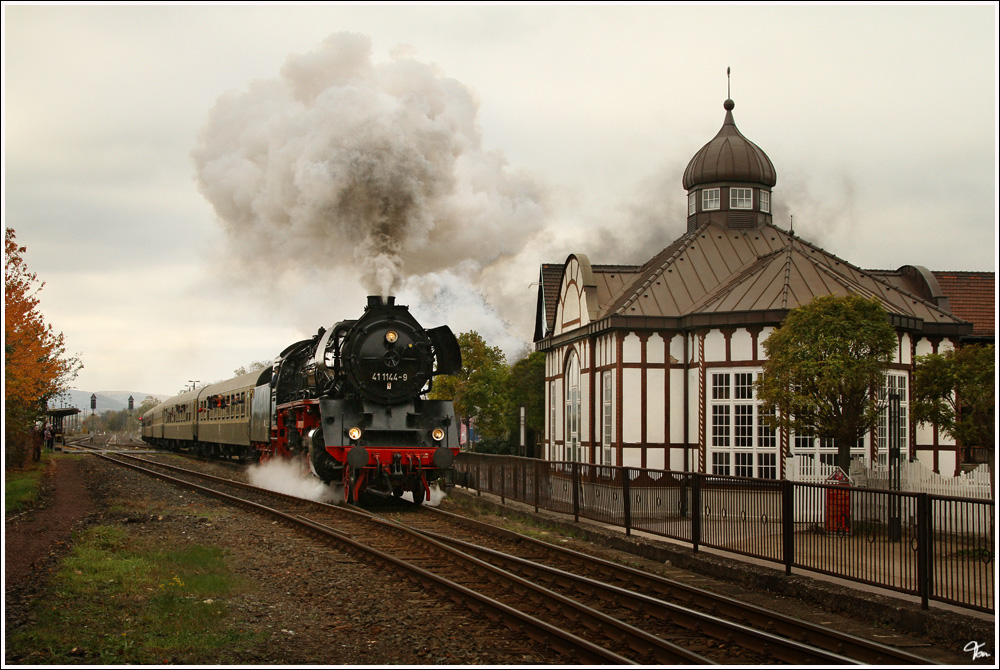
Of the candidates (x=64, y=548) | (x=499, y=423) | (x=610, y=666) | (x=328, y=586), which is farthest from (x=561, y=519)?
(x=499, y=423)

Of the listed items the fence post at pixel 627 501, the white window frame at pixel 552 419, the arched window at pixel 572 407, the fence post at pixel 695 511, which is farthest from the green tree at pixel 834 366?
the white window frame at pixel 552 419

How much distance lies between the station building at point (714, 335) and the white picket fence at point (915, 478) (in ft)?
8.65

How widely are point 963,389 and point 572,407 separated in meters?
14.3

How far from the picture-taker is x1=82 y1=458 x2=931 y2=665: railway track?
6.84 m

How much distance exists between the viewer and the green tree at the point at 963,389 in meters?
12.0

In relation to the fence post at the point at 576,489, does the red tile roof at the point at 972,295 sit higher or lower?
higher

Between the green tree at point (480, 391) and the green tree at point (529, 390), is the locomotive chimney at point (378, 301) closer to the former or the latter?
the green tree at point (480, 391)

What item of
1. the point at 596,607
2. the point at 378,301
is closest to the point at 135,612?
the point at 596,607

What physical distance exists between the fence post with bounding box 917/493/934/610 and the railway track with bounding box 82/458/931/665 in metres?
1.47

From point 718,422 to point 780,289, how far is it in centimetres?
336

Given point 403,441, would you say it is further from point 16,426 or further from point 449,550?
point 16,426

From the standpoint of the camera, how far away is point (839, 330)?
1493cm

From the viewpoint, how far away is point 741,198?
2667 cm

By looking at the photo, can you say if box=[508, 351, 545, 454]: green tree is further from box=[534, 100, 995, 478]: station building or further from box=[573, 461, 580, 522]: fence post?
box=[573, 461, 580, 522]: fence post
